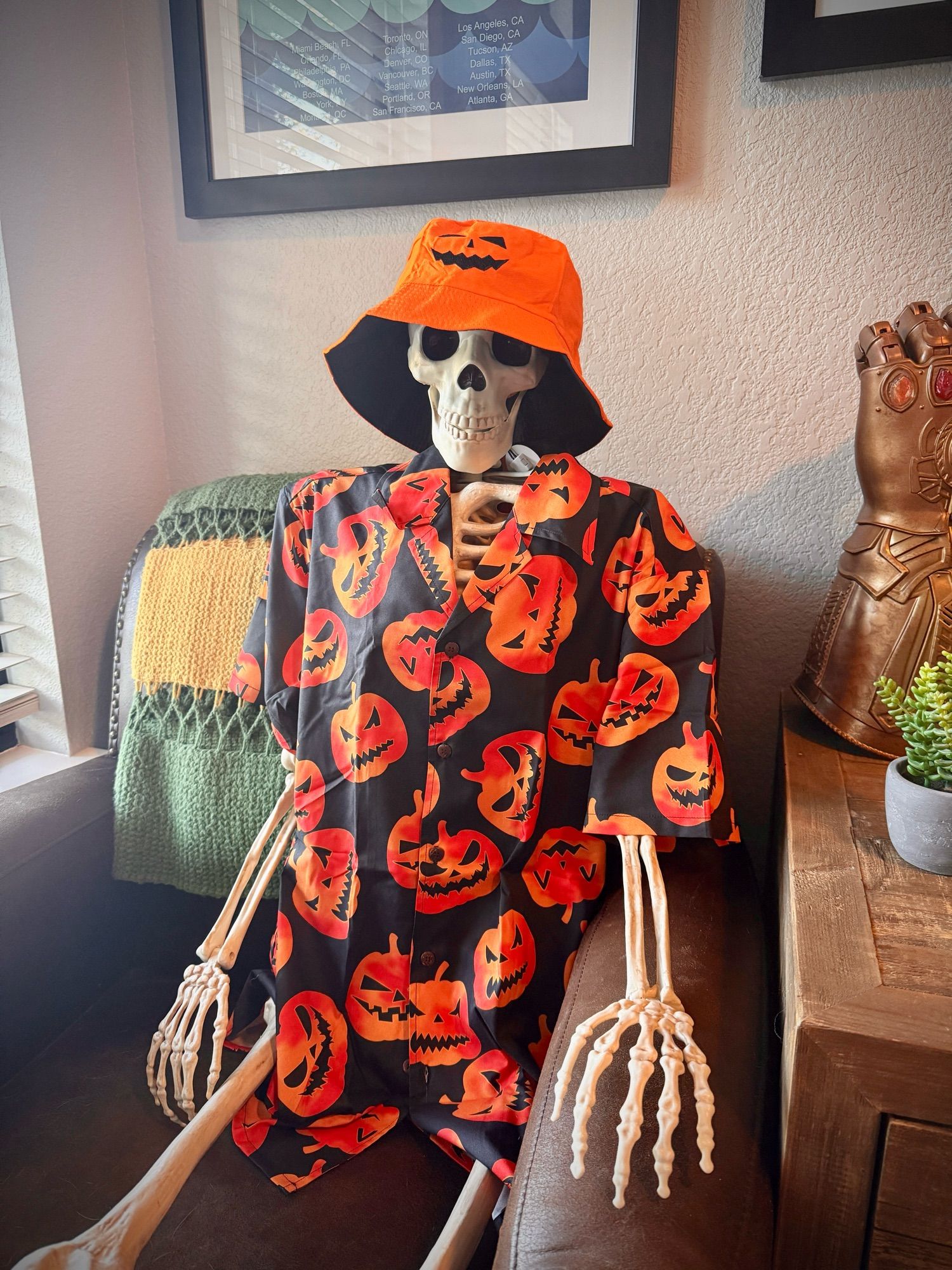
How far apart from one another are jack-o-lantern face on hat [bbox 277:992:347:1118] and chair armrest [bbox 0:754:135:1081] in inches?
14.2

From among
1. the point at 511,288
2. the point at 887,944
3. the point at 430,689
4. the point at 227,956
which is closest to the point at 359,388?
the point at 511,288

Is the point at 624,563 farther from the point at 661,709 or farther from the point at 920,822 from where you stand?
the point at 920,822

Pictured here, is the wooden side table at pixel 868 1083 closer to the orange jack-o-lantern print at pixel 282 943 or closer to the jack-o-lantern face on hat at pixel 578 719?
the jack-o-lantern face on hat at pixel 578 719

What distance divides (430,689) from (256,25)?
106cm

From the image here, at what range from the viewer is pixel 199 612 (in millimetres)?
1150

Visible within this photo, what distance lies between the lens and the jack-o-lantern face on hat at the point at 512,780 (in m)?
0.88

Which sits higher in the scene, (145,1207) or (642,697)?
(642,697)

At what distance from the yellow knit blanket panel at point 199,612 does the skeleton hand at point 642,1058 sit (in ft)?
2.12

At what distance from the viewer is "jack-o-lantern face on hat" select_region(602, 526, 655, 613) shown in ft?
2.89

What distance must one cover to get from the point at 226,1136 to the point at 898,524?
0.98 meters

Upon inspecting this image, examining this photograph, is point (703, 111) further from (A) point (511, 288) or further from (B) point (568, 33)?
(A) point (511, 288)

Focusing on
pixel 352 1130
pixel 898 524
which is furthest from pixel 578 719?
pixel 352 1130

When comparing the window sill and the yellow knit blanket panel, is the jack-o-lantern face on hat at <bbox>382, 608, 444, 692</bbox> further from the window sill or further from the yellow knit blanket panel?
the window sill

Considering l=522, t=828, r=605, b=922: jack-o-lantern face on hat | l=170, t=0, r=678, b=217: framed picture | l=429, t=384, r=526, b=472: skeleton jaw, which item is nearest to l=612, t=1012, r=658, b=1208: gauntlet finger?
l=522, t=828, r=605, b=922: jack-o-lantern face on hat
